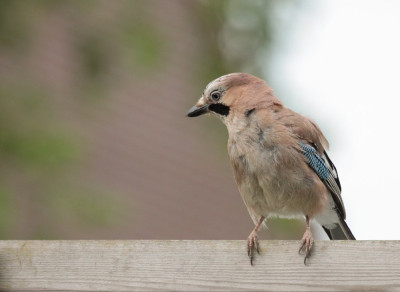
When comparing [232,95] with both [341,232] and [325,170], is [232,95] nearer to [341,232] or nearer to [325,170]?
[325,170]

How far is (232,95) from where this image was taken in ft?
12.2

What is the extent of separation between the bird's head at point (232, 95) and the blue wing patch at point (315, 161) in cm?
28

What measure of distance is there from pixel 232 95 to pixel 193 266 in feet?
3.94

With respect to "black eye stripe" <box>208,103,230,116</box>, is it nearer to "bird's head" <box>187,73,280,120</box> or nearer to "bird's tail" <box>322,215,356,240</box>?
"bird's head" <box>187,73,280,120</box>

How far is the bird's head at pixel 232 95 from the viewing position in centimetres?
367

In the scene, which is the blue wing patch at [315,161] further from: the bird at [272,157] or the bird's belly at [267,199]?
the bird's belly at [267,199]

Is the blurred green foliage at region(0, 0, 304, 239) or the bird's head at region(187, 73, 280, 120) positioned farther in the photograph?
the blurred green foliage at region(0, 0, 304, 239)

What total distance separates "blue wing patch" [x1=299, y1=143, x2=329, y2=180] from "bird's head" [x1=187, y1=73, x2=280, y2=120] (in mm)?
281

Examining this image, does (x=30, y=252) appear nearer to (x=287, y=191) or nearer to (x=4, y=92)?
(x=287, y=191)

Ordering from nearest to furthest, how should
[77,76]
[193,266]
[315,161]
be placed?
[193,266]
[315,161]
[77,76]

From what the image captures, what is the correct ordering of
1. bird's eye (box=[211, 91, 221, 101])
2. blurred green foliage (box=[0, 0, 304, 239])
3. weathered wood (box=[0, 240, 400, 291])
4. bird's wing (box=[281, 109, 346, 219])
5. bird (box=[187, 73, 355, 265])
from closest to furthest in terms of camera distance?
weathered wood (box=[0, 240, 400, 291]), bird (box=[187, 73, 355, 265]), bird's wing (box=[281, 109, 346, 219]), bird's eye (box=[211, 91, 221, 101]), blurred green foliage (box=[0, 0, 304, 239])

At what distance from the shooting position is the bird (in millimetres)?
3521

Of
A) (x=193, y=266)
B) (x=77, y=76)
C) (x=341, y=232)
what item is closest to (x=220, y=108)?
(x=341, y=232)

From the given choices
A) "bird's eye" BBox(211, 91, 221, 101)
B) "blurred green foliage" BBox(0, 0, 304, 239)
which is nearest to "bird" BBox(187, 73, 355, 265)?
"bird's eye" BBox(211, 91, 221, 101)
